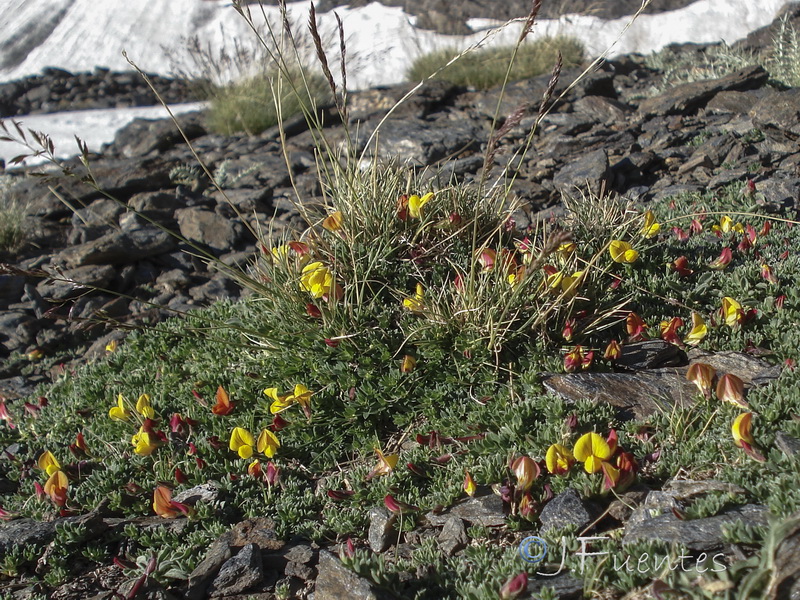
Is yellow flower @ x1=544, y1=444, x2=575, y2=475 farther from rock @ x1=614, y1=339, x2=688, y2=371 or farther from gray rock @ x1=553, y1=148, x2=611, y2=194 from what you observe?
gray rock @ x1=553, y1=148, x2=611, y2=194

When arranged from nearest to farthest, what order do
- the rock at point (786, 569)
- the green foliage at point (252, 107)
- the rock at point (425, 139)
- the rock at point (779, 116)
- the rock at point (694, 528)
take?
the rock at point (786, 569)
the rock at point (694, 528)
the rock at point (779, 116)
the rock at point (425, 139)
the green foliage at point (252, 107)

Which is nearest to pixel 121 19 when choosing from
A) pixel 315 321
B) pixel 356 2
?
pixel 356 2

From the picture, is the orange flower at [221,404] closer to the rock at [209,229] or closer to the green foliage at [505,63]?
the rock at [209,229]

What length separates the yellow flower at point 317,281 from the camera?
3338 millimetres

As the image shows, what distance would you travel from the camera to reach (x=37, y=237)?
21.3 ft

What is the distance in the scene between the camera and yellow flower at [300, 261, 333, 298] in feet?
11.0

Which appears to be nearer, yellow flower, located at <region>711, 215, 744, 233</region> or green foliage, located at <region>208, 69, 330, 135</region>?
yellow flower, located at <region>711, 215, 744, 233</region>

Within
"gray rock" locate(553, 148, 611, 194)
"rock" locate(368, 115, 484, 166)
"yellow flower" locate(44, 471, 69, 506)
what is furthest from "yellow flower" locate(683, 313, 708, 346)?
"rock" locate(368, 115, 484, 166)

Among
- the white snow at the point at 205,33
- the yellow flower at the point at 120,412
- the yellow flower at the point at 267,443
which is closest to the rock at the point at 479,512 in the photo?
the yellow flower at the point at 267,443

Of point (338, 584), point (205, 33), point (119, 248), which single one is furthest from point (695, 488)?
point (205, 33)

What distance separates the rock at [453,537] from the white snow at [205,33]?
8.84 meters

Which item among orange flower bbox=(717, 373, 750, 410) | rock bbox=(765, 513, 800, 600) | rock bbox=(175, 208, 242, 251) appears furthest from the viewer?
rock bbox=(175, 208, 242, 251)

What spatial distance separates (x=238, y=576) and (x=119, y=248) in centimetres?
401

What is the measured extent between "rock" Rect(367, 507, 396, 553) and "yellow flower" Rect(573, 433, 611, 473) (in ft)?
2.35
